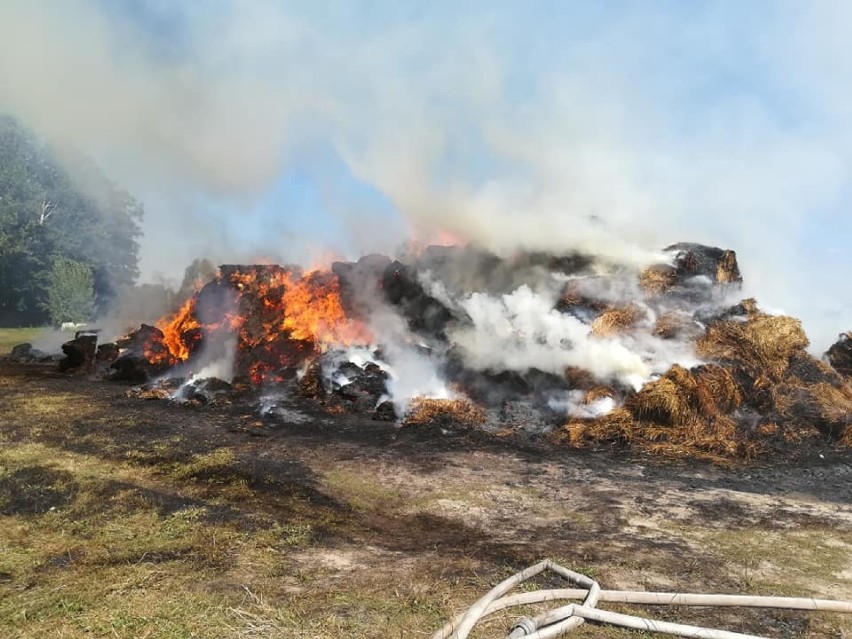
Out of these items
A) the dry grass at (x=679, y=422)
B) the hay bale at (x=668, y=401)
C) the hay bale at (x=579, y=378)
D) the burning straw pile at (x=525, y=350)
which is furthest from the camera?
the hay bale at (x=579, y=378)

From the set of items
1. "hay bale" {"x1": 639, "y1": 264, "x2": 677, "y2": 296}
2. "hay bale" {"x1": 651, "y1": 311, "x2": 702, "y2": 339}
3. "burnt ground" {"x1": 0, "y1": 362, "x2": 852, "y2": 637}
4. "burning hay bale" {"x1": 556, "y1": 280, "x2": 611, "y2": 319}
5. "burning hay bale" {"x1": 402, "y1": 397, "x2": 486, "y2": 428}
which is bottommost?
"burnt ground" {"x1": 0, "y1": 362, "x2": 852, "y2": 637}

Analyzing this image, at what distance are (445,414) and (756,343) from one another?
8780mm

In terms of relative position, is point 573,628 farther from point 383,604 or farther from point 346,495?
point 346,495

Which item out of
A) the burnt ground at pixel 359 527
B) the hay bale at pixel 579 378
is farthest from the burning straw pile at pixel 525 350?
the burnt ground at pixel 359 527

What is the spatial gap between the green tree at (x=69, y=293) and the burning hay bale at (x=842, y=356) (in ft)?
144

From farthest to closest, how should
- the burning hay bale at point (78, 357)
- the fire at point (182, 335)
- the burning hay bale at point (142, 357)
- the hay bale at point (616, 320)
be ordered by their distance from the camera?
the fire at point (182, 335) → the burning hay bale at point (78, 357) → the burning hay bale at point (142, 357) → the hay bale at point (616, 320)

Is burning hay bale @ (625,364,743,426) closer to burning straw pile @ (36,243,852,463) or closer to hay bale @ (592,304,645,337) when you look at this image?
burning straw pile @ (36,243,852,463)

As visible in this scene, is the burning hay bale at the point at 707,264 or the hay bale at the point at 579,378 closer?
the hay bale at the point at 579,378

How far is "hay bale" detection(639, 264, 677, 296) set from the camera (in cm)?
1583

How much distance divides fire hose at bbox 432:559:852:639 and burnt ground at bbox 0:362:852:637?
0.37 ft

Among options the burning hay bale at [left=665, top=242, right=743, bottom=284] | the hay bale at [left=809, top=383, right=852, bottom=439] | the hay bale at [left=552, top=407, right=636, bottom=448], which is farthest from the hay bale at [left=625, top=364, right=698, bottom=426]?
the burning hay bale at [left=665, top=242, right=743, bottom=284]

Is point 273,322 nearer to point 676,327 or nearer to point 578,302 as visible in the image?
point 578,302

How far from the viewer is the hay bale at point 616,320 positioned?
47.5ft

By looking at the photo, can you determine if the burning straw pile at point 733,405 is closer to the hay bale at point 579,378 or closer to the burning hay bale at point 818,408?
the burning hay bale at point 818,408
